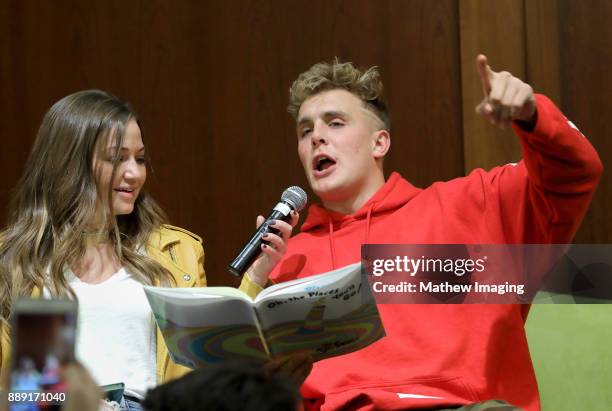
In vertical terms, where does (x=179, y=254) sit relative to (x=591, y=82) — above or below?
below

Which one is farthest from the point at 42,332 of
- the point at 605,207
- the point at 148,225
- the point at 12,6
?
the point at 12,6

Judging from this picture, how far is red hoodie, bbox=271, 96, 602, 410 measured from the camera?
6.03ft

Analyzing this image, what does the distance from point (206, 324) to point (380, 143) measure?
871mm

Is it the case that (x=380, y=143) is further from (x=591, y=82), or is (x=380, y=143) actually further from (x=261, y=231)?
(x=591, y=82)

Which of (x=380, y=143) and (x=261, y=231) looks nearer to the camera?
(x=261, y=231)

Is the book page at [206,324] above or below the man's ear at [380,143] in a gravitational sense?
below

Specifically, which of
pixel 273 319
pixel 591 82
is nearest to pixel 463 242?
pixel 273 319

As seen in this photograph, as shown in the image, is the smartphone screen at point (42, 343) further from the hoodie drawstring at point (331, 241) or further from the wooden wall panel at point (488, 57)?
the wooden wall panel at point (488, 57)

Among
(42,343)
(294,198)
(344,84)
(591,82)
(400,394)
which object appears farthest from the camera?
(591,82)

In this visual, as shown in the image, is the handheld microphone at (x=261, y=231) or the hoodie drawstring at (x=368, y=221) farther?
the hoodie drawstring at (x=368, y=221)

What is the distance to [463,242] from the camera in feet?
6.74

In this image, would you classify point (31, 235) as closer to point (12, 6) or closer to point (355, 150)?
point (355, 150)

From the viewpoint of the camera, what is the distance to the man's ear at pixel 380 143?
233cm

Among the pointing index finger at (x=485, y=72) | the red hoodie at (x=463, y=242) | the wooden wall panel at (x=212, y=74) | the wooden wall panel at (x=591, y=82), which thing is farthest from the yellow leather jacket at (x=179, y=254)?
the wooden wall panel at (x=591, y=82)
